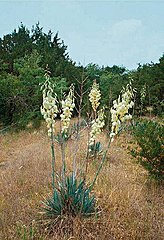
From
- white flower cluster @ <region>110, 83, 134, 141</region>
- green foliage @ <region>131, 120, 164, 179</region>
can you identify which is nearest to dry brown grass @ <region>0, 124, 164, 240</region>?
green foliage @ <region>131, 120, 164, 179</region>

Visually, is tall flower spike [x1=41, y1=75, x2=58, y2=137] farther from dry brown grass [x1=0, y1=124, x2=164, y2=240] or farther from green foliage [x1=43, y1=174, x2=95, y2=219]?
dry brown grass [x1=0, y1=124, x2=164, y2=240]

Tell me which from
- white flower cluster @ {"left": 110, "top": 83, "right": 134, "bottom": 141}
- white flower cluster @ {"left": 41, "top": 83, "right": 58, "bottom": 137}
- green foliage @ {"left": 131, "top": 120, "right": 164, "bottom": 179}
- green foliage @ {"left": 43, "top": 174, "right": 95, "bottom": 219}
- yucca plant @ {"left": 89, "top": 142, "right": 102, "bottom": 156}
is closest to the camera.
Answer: white flower cluster @ {"left": 110, "top": 83, "right": 134, "bottom": 141}

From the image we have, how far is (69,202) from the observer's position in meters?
3.63

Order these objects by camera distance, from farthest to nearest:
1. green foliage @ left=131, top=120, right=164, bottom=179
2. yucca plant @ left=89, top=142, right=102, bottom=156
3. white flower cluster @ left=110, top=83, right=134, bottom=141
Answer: yucca plant @ left=89, top=142, right=102, bottom=156 < green foliage @ left=131, top=120, right=164, bottom=179 < white flower cluster @ left=110, top=83, right=134, bottom=141

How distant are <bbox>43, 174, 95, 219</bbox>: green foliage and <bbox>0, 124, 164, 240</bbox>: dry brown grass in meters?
0.16

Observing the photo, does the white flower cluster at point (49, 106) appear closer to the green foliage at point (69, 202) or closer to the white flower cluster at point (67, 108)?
the white flower cluster at point (67, 108)

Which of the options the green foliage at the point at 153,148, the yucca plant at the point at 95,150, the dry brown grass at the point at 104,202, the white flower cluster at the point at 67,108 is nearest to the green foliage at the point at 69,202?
the dry brown grass at the point at 104,202

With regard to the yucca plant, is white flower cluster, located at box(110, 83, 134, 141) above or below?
above

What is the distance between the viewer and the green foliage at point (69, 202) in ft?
11.9

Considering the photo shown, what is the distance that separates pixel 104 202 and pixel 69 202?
27.7 inches

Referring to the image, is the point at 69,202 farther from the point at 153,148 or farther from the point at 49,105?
the point at 153,148

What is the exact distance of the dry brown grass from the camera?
3402 millimetres

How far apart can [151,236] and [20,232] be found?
1.49 m

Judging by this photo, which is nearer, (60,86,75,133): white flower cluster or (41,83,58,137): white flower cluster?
(41,83,58,137): white flower cluster
